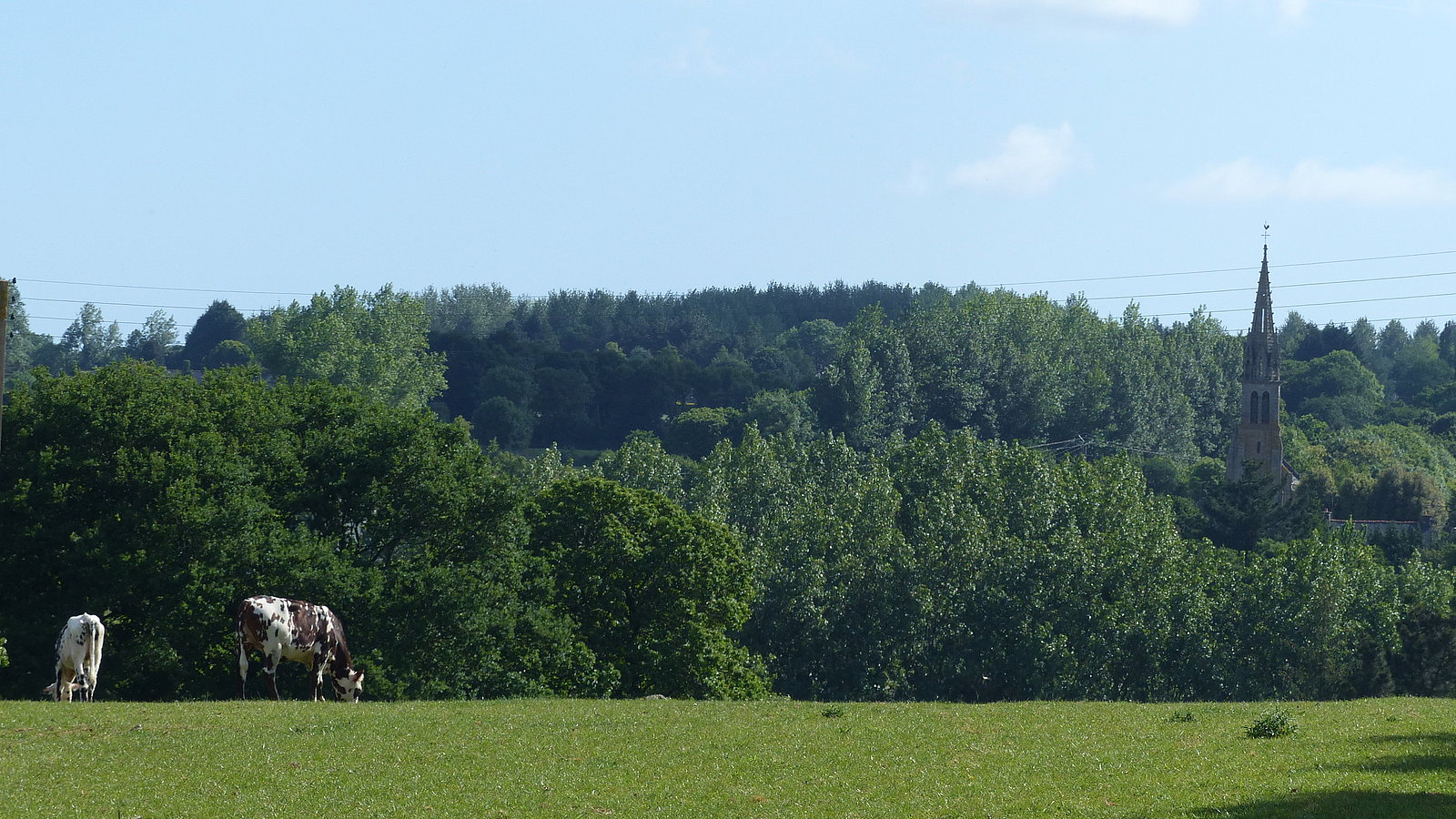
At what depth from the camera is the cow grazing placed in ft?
124

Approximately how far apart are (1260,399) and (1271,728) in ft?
499

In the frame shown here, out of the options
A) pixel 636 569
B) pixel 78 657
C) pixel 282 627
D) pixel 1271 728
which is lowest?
pixel 78 657

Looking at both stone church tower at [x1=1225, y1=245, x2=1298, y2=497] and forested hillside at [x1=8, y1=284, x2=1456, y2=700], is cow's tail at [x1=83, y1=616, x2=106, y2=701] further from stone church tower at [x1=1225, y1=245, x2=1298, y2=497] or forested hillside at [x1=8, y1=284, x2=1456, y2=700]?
stone church tower at [x1=1225, y1=245, x2=1298, y2=497]

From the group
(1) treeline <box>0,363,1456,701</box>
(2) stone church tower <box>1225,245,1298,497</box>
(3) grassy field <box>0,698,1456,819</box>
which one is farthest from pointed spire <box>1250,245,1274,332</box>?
(3) grassy field <box>0,698,1456,819</box>

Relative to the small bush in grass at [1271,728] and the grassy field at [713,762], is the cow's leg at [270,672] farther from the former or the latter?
the small bush in grass at [1271,728]

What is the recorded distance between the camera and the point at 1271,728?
2981 cm

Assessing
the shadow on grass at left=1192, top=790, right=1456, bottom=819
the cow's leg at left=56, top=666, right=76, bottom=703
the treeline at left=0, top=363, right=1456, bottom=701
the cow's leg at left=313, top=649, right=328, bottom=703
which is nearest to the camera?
the shadow on grass at left=1192, top=790, right=1456, bottom=819

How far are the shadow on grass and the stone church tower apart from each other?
154 meters

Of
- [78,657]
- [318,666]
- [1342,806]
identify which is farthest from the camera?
[318,666]

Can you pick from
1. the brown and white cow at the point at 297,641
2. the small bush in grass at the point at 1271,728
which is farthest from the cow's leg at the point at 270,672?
the small bush in grass at the point at 1271,728

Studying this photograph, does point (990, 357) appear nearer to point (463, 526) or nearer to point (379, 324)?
point (379, 324)

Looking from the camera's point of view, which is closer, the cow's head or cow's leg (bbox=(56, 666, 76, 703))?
cow's leg (bbox=(56, 666, 76, 703))

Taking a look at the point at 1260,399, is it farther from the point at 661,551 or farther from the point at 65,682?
the point at 65,682

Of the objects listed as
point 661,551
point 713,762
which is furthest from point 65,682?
point 661,551
